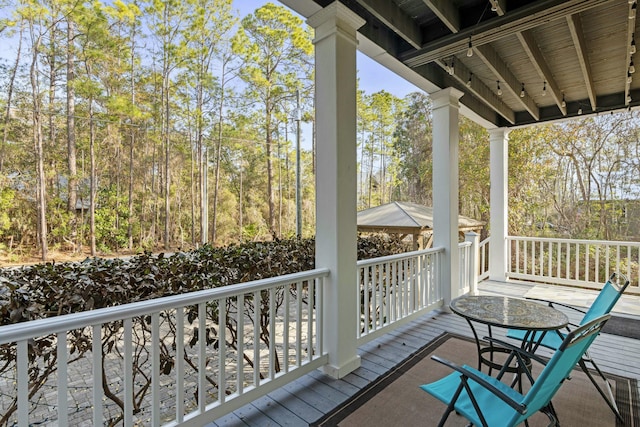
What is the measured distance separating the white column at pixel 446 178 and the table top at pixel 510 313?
62.5 inches

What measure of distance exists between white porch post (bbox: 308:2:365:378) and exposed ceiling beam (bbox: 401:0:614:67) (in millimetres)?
924

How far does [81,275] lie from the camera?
2.04 m

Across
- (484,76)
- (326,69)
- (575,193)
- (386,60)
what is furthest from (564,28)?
(575,193)

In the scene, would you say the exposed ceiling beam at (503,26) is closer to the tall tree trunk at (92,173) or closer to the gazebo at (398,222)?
the gazebo at (398,222)

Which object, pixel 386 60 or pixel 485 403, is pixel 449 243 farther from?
pixel 485 403

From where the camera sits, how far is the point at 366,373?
254 centimetres

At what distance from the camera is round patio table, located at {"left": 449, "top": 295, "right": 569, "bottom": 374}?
6.32ft

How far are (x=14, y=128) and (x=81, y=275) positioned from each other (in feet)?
26.2

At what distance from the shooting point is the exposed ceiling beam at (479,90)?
3.65 m

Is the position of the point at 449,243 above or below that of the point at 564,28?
below

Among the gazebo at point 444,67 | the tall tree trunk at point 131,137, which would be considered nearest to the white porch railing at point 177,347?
the gazebo at point 444,67

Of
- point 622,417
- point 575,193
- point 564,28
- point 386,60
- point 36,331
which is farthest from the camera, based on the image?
point 575,193

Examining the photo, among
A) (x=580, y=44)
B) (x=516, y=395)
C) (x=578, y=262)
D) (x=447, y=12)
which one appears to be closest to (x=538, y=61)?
(x=580, y=44)

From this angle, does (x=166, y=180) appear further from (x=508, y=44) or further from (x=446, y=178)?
(x=508, y=44)
